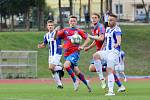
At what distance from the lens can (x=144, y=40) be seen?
4506 cm

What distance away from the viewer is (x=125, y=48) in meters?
42.4

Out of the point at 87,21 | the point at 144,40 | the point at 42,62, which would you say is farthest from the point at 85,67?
the point at 87,21

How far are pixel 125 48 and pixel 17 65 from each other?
12383mm

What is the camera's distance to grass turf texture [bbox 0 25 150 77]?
118 ft

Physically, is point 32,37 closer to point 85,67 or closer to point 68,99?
point 85,67

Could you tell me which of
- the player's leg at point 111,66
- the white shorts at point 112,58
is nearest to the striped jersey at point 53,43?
the white shorts at point 112,58

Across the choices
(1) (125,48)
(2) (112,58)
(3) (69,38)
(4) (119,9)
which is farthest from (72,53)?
(4) (119,9)

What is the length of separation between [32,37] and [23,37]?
25.1 inches

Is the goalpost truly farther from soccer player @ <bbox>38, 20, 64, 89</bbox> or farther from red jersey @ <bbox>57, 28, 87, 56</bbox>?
red jersey @ <bbox>57, 28, 87, 56</bbox>

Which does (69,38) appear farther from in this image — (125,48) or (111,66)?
(125,48)

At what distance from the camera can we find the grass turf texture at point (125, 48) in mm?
36106

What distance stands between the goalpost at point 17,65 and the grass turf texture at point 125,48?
1.86 m

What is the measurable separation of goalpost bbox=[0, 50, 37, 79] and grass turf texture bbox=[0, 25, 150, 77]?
1.86m

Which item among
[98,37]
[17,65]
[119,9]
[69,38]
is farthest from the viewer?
[119,9]
